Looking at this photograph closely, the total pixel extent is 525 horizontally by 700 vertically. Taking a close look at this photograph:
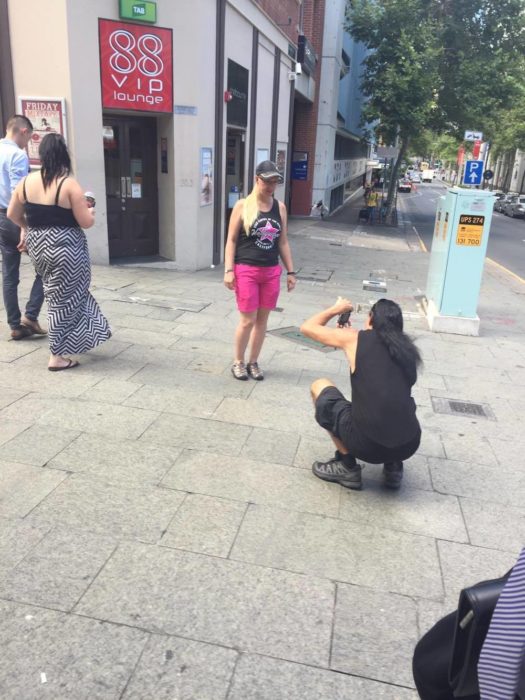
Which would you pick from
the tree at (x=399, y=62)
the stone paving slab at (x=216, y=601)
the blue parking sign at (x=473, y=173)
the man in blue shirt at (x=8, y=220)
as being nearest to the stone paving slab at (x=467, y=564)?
the stone paving slab at (x=216, y=601)

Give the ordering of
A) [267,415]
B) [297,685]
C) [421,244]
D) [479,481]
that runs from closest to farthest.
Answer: [297,685] < [479,481] < [267,415] < [421,244]

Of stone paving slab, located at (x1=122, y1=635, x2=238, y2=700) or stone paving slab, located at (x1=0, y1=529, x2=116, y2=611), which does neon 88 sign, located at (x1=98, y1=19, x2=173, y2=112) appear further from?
stone paving slab, located at (x1=122, y1=635, x2=238, y2=700)

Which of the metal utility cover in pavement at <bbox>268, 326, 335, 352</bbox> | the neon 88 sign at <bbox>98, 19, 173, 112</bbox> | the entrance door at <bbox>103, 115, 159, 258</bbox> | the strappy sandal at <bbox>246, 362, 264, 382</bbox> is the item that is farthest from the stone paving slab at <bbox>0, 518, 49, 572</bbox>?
the entrance door at <bbox>103, 115, 159, 258</bbox>

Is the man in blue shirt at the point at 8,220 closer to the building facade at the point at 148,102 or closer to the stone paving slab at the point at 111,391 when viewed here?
the stone paving slab at the point at 111,391

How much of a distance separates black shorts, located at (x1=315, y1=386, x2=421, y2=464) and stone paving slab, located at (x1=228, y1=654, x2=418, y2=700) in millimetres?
1274

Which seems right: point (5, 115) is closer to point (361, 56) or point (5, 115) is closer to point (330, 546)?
point (330, 546)

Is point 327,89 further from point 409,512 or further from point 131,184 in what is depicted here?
point 409,512

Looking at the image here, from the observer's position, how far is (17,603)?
2.40 metres

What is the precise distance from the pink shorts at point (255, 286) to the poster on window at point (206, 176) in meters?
5.52

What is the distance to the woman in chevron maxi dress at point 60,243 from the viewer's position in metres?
4.41

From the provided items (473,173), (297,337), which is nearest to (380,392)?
(297,337)

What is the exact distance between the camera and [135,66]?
28.9 ft

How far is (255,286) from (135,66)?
5.78 metres

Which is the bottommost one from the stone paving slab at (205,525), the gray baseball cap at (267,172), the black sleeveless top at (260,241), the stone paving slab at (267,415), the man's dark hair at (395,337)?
the stone paving slab at (267,415)
